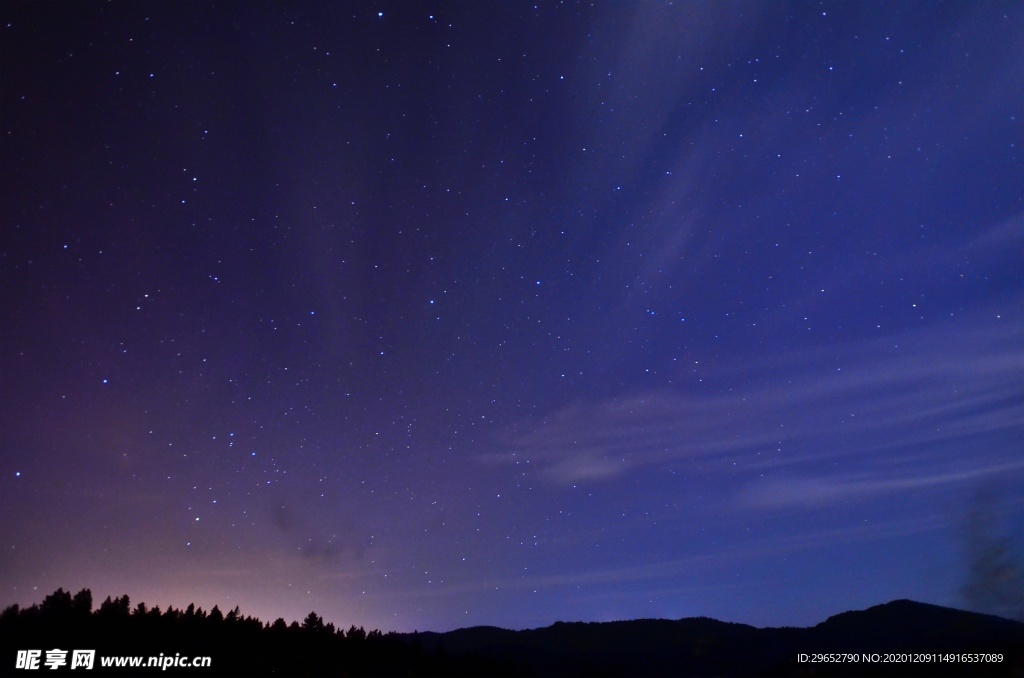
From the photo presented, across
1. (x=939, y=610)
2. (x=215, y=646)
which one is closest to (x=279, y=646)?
(x=215, y=646)

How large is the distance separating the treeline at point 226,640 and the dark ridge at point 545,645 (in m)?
0.05

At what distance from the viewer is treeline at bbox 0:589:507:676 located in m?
16.4

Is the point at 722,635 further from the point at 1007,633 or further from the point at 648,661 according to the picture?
the point at 1007,633

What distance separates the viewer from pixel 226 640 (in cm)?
2198

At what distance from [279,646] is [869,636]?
30.2 meters

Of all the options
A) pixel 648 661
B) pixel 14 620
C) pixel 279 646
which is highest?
pixel 14 620

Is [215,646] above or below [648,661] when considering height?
above

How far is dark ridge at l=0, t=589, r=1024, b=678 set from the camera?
16969 millimetres

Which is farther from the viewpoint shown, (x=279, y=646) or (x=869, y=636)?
(x=869, y=636)

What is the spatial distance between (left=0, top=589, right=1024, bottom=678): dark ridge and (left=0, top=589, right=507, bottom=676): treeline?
0.17 ft

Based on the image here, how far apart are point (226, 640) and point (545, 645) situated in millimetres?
19113

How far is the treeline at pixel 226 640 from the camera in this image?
16375 millimetres

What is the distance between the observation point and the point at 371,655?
23109mm

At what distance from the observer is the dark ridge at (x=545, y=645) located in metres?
17.0
